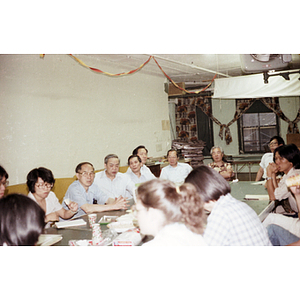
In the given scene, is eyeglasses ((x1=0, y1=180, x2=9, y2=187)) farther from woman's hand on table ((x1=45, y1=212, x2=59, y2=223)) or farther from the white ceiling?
the white ceiling

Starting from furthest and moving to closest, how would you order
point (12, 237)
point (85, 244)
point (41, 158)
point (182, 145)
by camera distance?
point (182, 145) < point (41, 158) < point (85, 244) < point (12, 237)

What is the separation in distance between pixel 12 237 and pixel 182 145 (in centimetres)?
286

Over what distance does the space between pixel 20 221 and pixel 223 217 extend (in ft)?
3.37

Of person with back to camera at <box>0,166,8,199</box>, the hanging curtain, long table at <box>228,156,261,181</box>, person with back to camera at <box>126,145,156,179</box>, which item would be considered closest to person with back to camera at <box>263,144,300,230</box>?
the hanging curtain

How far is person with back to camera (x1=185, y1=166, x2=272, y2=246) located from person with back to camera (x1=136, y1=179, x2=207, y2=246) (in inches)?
3.2

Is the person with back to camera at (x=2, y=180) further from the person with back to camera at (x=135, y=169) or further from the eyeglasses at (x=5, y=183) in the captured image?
the person with back to camera at (x=135, y=169)

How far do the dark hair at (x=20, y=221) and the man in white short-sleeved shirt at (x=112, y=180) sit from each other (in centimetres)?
177

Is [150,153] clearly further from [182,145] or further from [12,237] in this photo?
[12,237]

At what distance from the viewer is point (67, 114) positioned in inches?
123

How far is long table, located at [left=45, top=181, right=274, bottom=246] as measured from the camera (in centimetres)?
209
